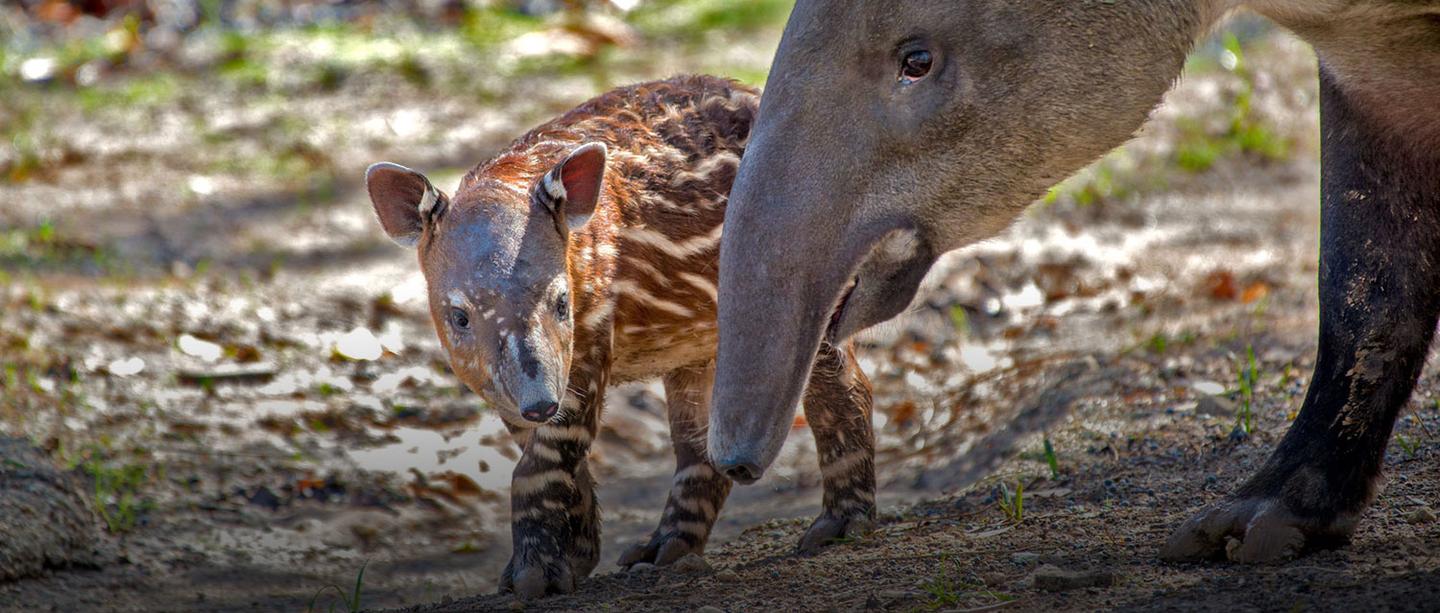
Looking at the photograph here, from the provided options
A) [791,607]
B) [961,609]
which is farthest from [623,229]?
[961,609]

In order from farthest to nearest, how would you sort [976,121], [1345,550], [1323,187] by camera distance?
[1323,187] < [1345,550] < [976,121]

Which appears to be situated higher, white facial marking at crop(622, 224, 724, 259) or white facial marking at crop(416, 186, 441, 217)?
white facial marking at crop(416, 186, 441, 217)

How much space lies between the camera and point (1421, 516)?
4090mm

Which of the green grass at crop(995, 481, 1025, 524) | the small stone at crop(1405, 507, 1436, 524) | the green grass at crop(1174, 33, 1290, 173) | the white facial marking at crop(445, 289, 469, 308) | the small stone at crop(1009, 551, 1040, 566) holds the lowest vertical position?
the small stone at crop(1009, 551, 1040, 566)

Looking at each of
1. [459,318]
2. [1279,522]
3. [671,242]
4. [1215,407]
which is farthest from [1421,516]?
[459,318]

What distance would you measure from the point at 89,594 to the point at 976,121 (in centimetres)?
313

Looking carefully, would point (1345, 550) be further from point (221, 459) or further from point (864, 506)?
point (221, 459)

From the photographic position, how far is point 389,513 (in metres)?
6.02

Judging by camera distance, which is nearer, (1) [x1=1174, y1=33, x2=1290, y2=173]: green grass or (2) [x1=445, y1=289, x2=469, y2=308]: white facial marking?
(2) [x1=445, y1=289, x2=469, y2=308]: white facial marking

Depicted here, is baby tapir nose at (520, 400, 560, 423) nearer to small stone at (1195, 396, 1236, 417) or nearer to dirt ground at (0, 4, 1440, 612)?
dirt ground at (0, 4, 1440, 612)

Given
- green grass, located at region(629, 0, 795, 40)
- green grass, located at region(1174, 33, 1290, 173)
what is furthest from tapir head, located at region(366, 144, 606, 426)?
green grass, located at region(629, 0, 795, 40)

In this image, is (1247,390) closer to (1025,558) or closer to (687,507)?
(1025,558)

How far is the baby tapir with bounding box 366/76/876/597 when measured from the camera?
4469 mm

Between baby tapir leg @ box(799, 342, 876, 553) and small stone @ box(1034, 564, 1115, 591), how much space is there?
1249 mm
